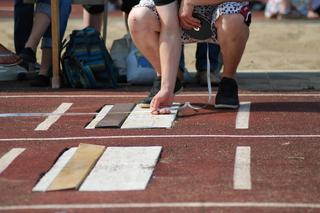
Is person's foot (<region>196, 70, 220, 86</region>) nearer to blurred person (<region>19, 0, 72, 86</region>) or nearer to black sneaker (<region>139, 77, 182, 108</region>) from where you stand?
black sneaker (<region>139, 77, 182, 108</region>)

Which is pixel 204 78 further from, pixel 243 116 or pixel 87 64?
pixel 243 116

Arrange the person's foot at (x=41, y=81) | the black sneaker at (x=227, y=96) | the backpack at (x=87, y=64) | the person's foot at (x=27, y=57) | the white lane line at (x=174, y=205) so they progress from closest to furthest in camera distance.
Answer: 1. the white lane line at (x=174, y=205)
2. the black sneaker at (x=227, y=96)
3. the backpack at (x=87, y=64)
4. the person's foot at (x=41, y=81)
5. the person's foot at (x=27, y=57)

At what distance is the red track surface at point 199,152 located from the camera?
463 centimetres

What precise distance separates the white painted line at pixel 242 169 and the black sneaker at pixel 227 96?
1237mm

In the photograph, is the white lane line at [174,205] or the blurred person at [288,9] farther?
the blurred person at [288,9]

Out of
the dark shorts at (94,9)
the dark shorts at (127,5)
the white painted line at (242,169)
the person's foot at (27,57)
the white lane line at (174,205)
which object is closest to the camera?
the white lane line at (174,205)

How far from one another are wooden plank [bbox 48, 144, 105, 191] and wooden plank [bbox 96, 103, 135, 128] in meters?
0.66

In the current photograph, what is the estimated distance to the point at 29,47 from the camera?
8531 millimetres

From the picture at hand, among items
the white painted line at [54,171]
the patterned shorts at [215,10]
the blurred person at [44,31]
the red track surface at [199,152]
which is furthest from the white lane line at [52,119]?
the blurred person at [44,31]

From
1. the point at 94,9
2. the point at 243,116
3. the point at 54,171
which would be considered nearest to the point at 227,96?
the point at 243,116

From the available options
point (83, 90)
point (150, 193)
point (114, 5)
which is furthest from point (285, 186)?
point (114, 5)

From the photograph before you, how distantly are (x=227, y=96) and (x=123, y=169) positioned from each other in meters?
1.87

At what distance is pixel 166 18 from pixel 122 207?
2453 mm

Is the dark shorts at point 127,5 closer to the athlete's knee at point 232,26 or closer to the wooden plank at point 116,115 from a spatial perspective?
the wooden plank at point 116,115
